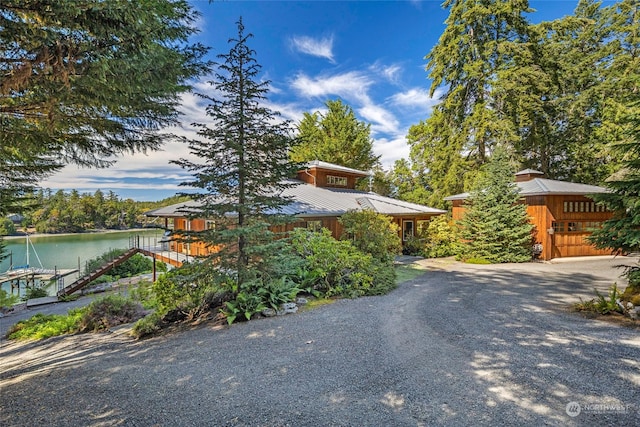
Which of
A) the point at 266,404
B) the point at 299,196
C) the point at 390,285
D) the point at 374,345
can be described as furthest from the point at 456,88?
the point at 266,404

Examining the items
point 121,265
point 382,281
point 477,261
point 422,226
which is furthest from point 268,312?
point 121,265

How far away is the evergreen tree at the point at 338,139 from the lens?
26.1 metres

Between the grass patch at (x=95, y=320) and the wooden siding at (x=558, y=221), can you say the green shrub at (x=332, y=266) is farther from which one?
the wooden siding at (x=558, y=221)

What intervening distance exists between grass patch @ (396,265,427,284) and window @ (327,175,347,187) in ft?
28.4

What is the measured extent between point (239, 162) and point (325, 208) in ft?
23.6

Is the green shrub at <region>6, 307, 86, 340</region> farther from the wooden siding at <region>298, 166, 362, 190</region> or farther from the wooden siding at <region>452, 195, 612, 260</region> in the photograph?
the wooden siding at <region>452, 195, 612, 260</region>

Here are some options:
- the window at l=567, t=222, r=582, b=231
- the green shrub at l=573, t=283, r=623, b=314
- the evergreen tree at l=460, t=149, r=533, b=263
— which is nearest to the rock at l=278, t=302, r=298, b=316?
the green shrub at l=573, t=283, r=623, b=314

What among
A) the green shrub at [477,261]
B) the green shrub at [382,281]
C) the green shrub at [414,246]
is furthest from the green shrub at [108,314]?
the green shrub at [477,261]

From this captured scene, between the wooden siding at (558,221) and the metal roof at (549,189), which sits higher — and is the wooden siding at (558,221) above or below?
below

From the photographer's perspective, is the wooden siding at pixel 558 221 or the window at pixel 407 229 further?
the window at pixel 407 229

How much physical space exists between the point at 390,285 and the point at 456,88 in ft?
56.7

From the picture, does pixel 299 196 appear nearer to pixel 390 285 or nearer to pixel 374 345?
pixel 390 285

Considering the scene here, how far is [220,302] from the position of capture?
22.4 feet

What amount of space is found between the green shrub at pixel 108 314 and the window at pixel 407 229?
13.2m
